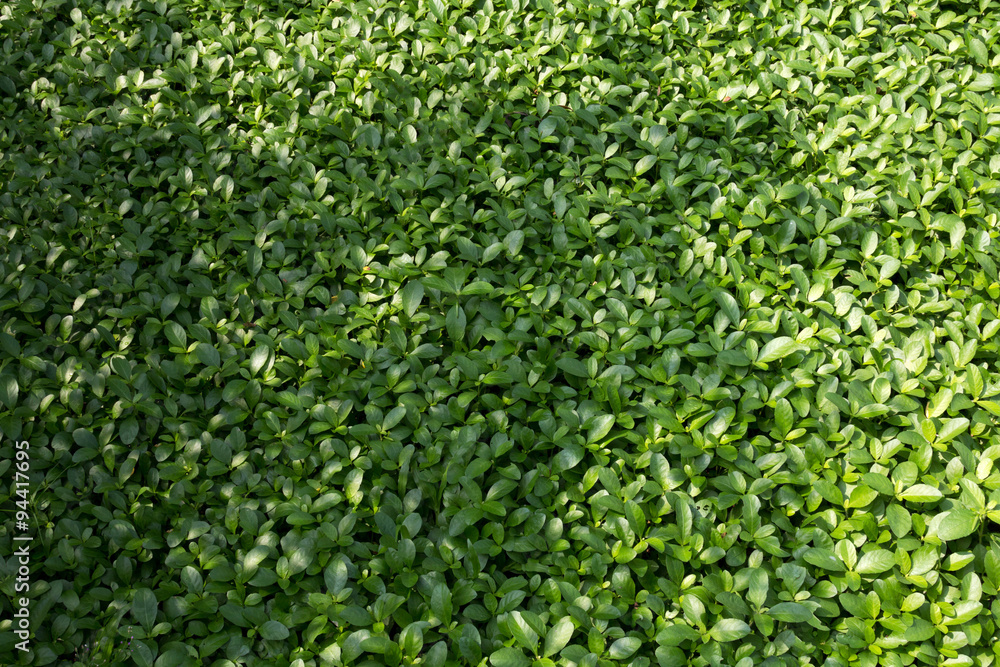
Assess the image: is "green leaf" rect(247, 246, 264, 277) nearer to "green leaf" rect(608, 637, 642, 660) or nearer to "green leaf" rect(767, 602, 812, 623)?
"green leaf" rect(608, 637, 642, 660)

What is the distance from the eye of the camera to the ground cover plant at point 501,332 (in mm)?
1728

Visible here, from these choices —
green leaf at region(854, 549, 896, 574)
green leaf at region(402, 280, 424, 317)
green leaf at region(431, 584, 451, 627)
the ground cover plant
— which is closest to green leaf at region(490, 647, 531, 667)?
the ground cover plant

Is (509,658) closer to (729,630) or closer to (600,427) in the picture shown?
(729,630)

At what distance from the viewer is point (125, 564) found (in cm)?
179

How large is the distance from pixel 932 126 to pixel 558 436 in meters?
1.99

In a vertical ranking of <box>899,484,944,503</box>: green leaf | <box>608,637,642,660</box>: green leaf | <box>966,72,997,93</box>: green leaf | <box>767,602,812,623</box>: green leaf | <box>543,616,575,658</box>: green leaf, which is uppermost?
<box>966,72,997,93</box>: green leaf

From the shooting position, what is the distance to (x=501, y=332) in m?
2.18

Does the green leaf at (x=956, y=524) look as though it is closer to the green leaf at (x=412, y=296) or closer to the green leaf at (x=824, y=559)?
the green leaf at (x=824, y=559)

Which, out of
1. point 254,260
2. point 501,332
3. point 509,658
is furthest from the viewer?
point 254,260

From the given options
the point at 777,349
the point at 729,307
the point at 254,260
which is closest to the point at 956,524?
the point at 777,349

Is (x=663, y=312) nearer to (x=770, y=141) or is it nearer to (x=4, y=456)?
(x=770, y=141)

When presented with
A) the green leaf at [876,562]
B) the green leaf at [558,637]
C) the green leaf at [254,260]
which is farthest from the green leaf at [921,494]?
the green leaf at [254,260]

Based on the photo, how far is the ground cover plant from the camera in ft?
5.67

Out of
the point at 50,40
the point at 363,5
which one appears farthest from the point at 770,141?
the point at 50,40
